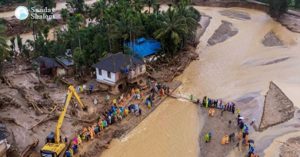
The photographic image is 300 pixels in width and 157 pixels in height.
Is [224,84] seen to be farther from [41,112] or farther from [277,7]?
[277,7]

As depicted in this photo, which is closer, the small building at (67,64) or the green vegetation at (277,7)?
the small building at (67,64)

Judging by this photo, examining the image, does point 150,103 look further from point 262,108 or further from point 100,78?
point 262,108

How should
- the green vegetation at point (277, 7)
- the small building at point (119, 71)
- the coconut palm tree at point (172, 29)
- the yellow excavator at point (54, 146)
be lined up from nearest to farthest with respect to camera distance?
1. the yellow excavator at point (54, 146)
2. the small building at point (119, 71)
3. the coconut palm tree at point (172, 29)
4. the green vegetation at point (277, 7)

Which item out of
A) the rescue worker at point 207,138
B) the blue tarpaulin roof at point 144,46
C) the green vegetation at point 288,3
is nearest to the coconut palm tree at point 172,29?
the blue tarpaulin roof at point 144,46

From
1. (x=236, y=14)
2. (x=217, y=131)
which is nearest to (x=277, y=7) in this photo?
(x=236, y=14)

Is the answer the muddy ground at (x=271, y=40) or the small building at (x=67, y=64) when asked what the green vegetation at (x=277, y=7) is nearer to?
the muddy ground at (x=271, y=40)

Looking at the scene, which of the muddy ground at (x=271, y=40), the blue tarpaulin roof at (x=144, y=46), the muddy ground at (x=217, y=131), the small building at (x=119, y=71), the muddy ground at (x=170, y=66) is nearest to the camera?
the muddy ground at (x=217, y=131)

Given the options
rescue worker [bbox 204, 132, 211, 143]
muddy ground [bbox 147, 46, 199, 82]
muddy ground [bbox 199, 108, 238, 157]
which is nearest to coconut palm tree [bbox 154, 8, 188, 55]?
muddy ground [bbox 147, 46, 199, 82]
